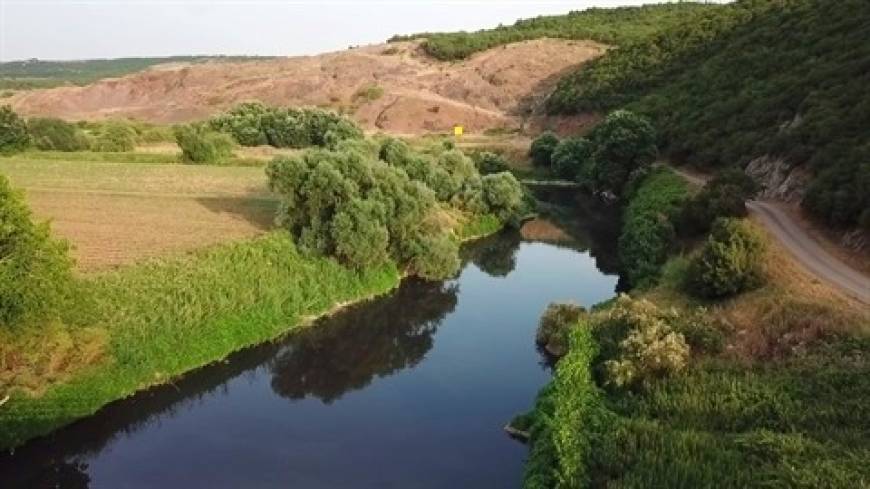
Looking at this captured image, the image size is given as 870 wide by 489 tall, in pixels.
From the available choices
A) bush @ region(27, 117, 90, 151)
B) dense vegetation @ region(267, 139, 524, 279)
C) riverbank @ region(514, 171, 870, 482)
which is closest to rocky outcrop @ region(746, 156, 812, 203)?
riverbank @ region(514, 171, 870, 482)

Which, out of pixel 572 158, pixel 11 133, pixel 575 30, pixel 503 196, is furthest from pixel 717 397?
pixel 575 30

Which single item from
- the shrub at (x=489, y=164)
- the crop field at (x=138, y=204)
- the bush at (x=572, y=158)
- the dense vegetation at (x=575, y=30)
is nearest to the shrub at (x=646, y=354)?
the crop field at (x=138, y=204)

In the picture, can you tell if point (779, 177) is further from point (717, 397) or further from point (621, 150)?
point (717, 397)

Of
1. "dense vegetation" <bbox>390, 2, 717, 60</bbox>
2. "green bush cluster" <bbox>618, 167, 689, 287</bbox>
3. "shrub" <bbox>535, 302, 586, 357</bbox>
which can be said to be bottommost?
"shrub" <bbox>535, 302, 586, 357</bbox>

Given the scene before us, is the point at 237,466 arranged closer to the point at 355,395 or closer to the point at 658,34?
the point at 355,395

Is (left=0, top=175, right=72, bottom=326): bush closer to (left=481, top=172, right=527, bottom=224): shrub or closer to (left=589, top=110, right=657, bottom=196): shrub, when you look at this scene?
(left=481, top=172, right=527, bottom=224): shrub

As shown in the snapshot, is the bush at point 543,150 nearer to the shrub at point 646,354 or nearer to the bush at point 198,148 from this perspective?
the bush at point 198,148
